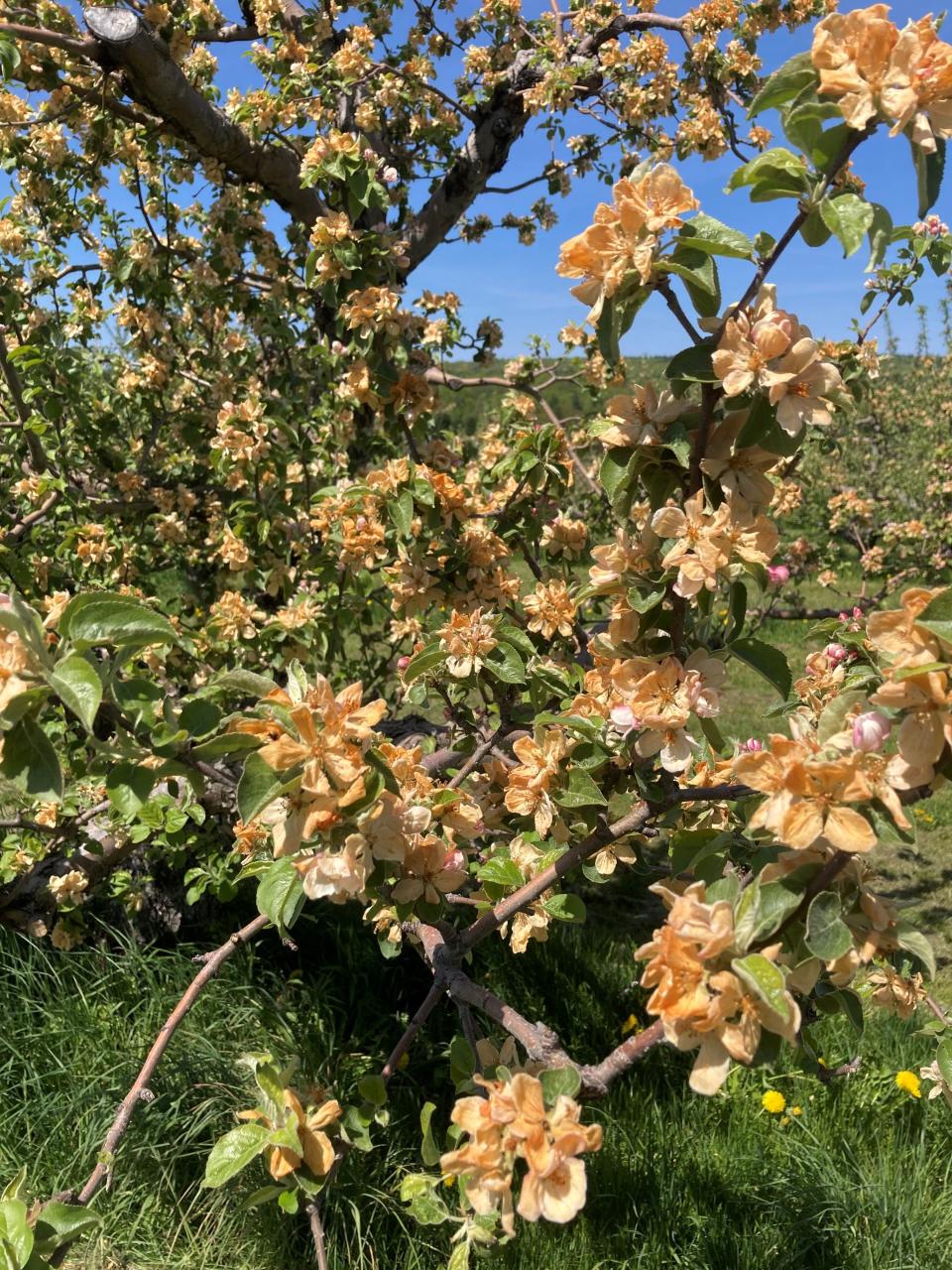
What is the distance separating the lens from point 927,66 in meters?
0.89

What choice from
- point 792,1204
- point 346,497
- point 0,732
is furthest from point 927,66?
point 792,1204

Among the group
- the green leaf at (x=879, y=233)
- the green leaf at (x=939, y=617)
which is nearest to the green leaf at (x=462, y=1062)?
the green leaf at (x=939, y=617)

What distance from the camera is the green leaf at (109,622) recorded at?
92 cm

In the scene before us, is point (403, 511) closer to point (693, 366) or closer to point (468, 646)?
point (468, 646)

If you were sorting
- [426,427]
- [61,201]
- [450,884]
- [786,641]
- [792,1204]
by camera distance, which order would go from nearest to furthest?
[450,884] → [792,1204] → [426,427] → [61,201] → [786,641]

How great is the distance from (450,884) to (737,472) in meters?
0.72

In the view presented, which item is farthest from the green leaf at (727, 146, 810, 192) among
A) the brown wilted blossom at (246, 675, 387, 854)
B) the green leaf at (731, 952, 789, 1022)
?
the green leaf at (731, 952, 789, 1022)

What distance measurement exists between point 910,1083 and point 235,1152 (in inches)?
86.9

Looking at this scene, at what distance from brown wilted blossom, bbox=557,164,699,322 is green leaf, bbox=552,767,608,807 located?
2.10ft

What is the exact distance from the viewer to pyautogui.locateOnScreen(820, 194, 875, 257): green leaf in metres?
0.91

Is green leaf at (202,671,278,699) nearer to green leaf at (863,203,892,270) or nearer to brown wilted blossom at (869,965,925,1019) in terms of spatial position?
green leaf at (863,203,892,270)

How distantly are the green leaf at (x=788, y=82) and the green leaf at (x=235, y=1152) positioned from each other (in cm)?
148

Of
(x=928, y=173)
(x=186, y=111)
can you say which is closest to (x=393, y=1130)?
(x=928, y=173)

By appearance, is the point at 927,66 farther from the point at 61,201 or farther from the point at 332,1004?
the point at 61,201
